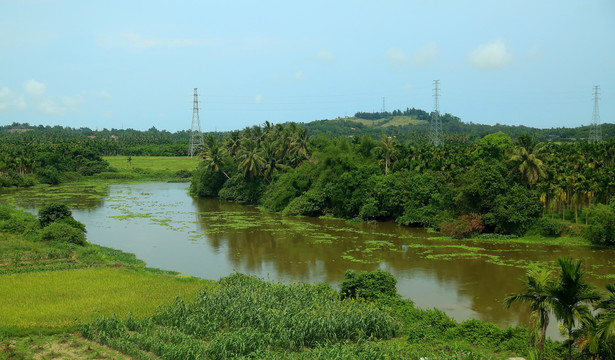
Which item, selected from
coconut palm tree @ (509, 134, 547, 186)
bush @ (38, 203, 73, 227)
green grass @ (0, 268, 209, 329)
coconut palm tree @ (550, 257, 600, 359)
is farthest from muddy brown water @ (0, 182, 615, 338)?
coconut palm tree @ (550, 257, 600, 359)

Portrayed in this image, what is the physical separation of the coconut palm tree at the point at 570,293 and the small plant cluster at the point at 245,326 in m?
6.08

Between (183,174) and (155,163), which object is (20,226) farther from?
(155,163)

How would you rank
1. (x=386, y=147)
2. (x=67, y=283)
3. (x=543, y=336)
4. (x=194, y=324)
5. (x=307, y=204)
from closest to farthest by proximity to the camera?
(x=543, y=336) < (x=194, y=324) < (x=67, y=283) < (x=307, y=204) < (x=386, y=147)

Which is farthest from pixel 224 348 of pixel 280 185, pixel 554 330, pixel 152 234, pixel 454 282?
pixel 280 185

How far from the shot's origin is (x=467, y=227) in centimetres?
3609

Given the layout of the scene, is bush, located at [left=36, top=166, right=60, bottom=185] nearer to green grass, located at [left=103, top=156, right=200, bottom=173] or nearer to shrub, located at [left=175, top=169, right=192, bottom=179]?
green grass, located at [left=103, top=156, right=200, bottom=173]

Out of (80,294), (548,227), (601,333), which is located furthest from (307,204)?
(601,333)

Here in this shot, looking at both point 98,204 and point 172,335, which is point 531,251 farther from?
point 98,204

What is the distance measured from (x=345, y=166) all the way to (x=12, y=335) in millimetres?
34127

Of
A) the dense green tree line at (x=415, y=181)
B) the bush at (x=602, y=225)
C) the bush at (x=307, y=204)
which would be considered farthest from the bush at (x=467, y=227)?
the bush at (x=307, y=204)

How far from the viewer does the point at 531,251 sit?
3186 centimetres

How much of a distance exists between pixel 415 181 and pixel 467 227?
24.8 feet

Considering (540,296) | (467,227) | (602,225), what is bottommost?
(467,227)

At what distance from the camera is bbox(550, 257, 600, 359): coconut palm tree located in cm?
1260
